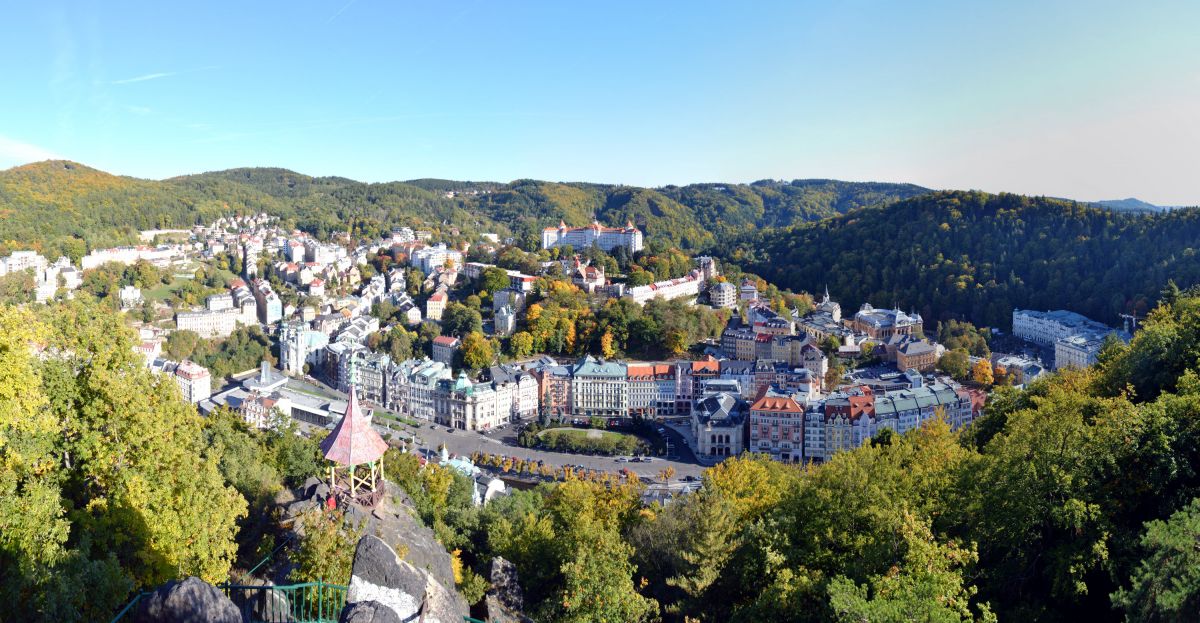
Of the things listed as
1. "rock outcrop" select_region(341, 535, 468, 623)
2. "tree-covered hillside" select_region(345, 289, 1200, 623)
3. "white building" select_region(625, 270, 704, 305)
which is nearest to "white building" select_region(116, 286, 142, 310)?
"white building" select_region(625, 270, 704, 305)

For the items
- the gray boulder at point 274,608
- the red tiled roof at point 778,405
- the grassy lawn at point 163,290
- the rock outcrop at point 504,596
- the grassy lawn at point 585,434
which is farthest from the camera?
the grassy lawn at point 163,290

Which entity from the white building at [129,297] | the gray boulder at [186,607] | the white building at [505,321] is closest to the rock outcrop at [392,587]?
the gray boulder at [186,607]

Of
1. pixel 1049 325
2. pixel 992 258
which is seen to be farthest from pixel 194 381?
pixel 992 258

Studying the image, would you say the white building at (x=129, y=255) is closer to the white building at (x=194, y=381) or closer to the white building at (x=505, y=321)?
the white building at (x=194, y=381)

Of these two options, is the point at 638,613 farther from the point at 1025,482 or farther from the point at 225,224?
the point at 225,224

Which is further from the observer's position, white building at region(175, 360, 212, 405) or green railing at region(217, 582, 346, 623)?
white building at region(175, 360, 212, 405)

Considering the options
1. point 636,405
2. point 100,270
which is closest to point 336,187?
point 100,270

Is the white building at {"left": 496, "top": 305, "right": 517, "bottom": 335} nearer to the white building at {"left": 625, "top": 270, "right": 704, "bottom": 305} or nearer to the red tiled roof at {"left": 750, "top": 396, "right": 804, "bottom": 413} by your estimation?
the white building at {"left": 625, "top": 270, "right": 704, "bottom": 305}
